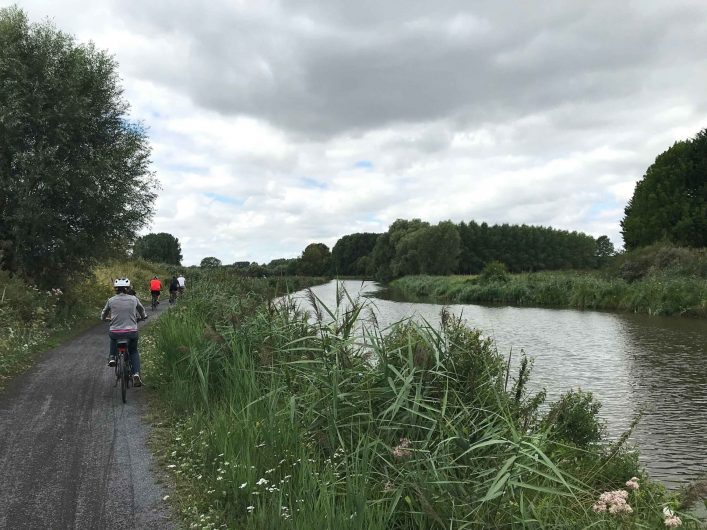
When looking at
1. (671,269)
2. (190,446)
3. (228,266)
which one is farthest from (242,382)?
Answer: (671,269)

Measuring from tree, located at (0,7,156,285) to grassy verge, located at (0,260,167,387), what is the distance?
1.34m

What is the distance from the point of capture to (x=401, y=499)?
457 centimetres

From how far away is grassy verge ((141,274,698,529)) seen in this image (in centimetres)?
409

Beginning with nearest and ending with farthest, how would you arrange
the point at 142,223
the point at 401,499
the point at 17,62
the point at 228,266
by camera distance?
the point at 401,499, the point at 17,62, the point at 228,266, the point at 142,223

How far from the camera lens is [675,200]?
46844mm

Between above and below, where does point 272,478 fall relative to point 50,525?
above

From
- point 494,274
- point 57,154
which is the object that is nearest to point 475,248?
point 494,274

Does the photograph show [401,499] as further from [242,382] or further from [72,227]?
[72,227]

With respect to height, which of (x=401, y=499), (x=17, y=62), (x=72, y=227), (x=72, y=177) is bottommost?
(x=401, y=499)

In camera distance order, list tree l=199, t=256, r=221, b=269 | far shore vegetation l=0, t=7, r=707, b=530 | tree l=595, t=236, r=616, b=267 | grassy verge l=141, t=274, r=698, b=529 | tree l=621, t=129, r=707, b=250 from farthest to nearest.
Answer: tree l=595, t=236, r=616, b=267 → tree l=621, t=129, r=707, b=250 → tree l=199, t=256, r=221, b=269 → far shore vegetation l=0, t=7, r=707, b=530 → grassy verge l=141, t=274, r=698, b=529

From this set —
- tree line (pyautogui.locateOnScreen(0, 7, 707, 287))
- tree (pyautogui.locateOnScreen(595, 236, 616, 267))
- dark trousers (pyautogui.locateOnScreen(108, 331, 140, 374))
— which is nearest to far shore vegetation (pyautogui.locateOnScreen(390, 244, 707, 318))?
tree line (pyautogui.locateOnScreen(0, 7, 707, 287))

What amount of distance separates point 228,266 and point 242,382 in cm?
1211

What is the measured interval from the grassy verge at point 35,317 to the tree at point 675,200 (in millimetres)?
41839

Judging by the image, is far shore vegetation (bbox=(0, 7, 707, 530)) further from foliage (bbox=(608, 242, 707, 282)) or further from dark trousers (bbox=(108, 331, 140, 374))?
foliage (bbox=(608, 242, 707, 282))
